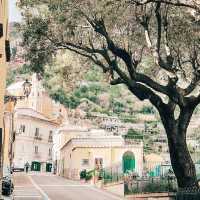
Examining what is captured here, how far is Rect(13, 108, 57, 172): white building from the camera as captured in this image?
10088 centimetres

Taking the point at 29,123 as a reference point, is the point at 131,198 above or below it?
below

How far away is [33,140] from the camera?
341 feet

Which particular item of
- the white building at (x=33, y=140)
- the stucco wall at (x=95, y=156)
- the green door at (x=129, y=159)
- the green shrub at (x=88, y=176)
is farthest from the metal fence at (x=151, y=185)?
the white building at (x=33, y=140)

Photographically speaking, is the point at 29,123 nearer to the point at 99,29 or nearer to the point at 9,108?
A: the point at 9,108

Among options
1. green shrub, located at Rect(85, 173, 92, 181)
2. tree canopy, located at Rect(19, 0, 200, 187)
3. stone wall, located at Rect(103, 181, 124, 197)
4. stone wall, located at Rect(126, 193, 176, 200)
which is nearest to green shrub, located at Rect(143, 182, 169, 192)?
stone wall, located at Rect(126, 193, 176, 200)

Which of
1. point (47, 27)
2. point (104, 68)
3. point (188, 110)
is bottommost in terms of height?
point (188, 110)

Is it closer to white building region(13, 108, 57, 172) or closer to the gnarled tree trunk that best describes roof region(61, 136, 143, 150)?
white building region(13, 108, 57, 172)

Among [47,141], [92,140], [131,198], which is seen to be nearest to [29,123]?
[47,141]

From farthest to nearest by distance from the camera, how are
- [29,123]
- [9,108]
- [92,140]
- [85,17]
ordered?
[29,123]
[92,140]
[9,108]
[85,17]

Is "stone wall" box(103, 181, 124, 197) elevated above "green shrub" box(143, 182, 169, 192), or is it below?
below

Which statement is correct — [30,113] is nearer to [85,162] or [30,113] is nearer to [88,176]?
[85,162]

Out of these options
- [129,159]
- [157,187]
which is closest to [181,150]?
[157,187]

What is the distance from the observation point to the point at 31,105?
11631 centimetres

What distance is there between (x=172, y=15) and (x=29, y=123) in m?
82.2
